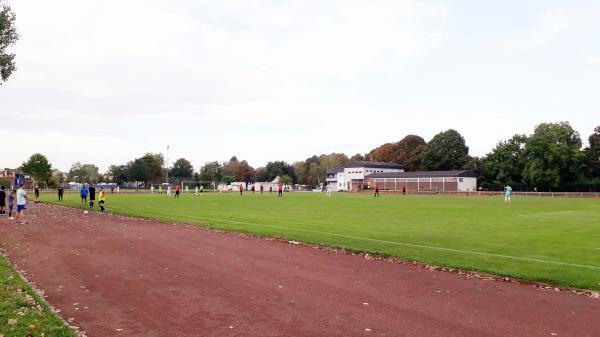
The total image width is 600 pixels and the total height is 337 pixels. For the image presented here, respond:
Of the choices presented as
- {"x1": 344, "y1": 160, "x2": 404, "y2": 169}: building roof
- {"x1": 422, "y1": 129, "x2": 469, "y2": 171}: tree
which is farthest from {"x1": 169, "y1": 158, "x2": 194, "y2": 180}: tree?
{"x1": 422, "y1": 129, "x2": 469, "y2": 171}: tree

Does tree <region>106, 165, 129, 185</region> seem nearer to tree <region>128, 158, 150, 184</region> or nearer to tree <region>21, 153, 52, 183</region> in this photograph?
tree <region>128, 158, 150, 184</region>

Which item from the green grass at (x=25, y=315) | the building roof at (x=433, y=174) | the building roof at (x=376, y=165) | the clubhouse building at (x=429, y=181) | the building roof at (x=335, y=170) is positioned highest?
the building roof at (x=376, y=165)

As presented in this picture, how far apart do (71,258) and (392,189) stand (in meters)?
108

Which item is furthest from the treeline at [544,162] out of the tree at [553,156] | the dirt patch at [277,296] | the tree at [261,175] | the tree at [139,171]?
the tree at [139,171]

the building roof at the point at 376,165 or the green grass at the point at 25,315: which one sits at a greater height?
the building roof at the point at 376,165

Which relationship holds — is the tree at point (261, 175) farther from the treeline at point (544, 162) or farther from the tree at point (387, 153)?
the treeline at point (544, 162)

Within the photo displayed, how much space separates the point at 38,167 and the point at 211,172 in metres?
47.3

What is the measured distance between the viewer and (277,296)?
9.58 metres

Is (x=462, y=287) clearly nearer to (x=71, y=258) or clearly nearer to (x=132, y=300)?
(x=132, y=300)

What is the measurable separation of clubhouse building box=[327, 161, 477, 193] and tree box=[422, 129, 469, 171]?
11727 mm

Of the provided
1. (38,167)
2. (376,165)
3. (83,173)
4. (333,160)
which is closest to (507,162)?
(376,165)

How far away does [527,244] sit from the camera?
16.4 m

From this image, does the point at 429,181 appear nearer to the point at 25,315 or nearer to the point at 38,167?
the point at 38,167

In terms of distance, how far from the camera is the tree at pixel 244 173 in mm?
181250
